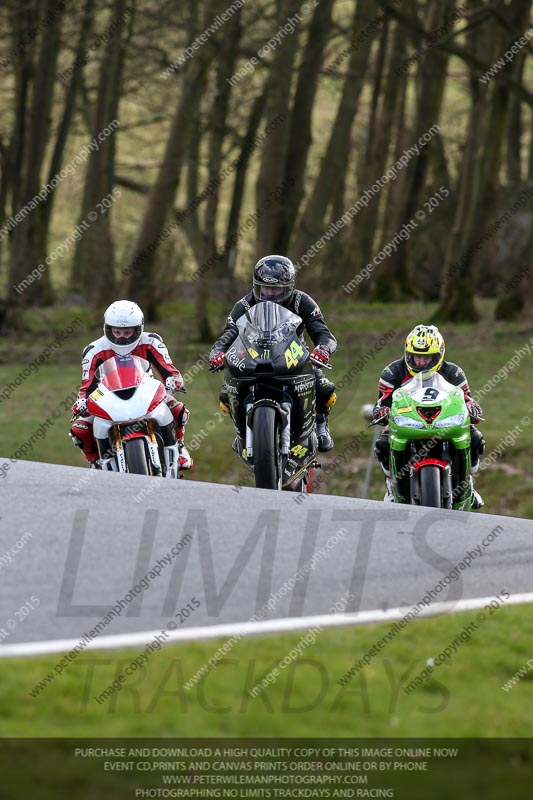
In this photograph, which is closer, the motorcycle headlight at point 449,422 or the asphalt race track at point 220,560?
the asphalt race track at point 220,560

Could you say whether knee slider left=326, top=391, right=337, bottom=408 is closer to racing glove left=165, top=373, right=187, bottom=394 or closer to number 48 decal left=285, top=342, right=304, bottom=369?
number 48 decal left=285, top=342, right=304, bottom=369

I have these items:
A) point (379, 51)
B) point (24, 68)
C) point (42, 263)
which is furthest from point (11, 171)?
point (379, 51)

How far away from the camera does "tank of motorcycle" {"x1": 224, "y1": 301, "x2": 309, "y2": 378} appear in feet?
40.0

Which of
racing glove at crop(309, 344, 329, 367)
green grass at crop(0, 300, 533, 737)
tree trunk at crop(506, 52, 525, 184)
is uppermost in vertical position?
tree trunk at crop(506, 52, 525, 184)

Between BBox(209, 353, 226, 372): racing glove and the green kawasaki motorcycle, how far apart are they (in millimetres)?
1739

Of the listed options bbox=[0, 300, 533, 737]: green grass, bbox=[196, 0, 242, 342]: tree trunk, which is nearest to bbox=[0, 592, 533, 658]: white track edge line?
bbox=[0, 300, 533, 737]: green grass

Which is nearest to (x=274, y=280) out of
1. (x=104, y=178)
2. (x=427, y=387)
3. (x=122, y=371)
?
(x=122, y=371)

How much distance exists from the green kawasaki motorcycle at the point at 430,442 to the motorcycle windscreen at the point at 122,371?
2.23 m

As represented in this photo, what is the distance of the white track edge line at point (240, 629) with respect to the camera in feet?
21.0

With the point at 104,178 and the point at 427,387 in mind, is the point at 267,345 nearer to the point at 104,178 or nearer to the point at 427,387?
the point at 427,387
